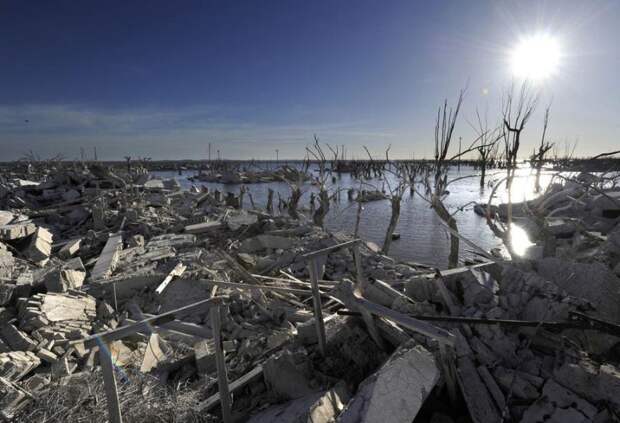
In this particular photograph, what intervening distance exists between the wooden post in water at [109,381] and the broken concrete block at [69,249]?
8.21 metres

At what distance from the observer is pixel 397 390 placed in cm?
270

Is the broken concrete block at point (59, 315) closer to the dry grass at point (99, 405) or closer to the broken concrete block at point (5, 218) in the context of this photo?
the dry grass at point (99, 405)

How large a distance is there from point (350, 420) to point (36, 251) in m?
8.85

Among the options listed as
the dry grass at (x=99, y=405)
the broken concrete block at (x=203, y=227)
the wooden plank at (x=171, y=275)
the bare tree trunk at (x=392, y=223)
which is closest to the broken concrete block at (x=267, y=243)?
the broken concrete block at (x=203, y=227)

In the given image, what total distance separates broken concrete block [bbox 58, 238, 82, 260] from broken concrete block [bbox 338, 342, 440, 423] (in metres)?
9.16

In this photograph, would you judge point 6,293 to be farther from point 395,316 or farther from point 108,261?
point 395,316

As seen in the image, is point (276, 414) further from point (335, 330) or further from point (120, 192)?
point (120, 192)

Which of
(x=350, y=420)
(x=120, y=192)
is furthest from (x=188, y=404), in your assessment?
(x=120, y=192)

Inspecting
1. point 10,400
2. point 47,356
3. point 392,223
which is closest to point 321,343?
point 10,400

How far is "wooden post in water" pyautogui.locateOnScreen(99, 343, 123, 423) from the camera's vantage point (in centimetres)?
212

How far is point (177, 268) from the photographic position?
23.1ft

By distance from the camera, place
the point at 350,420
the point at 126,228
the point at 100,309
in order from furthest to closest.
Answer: the point at 126,228
the point at 100,309
the point at 350,420

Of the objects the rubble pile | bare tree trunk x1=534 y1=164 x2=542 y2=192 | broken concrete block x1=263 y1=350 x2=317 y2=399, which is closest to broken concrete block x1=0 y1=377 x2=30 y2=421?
the rubble pile

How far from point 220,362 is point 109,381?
86cm
